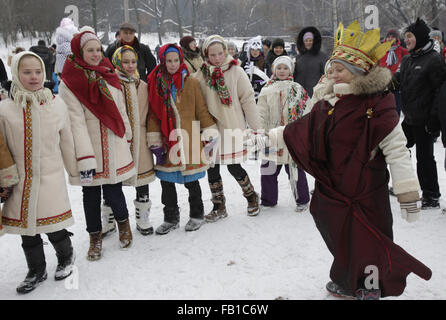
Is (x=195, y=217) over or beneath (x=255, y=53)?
beneath

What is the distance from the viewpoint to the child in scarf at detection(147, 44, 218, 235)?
11.6 feet

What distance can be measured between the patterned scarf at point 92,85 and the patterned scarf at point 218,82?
985 millimetres

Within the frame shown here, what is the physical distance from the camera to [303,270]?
3072 millimetres

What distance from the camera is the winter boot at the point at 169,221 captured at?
3.91 meters

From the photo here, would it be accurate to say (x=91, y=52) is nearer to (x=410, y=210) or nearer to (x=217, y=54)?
(x=217, y=54)

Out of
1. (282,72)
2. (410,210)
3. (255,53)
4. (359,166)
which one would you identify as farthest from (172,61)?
(255,53)

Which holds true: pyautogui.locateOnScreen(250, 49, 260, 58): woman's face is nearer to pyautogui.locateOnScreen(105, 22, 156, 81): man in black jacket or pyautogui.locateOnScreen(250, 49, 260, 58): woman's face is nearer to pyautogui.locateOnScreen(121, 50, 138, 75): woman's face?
pyautogui.locateOnScreen(105, 22, 156, 81): man in black jacket

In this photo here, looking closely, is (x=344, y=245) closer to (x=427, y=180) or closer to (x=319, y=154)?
(x=319, y=154)

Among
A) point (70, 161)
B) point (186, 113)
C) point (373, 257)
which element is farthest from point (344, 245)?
point (70, 161)

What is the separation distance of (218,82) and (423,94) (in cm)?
212

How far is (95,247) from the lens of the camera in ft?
11.2

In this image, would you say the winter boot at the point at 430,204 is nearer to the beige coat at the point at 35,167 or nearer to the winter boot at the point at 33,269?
the beige coat at the point at 35,167

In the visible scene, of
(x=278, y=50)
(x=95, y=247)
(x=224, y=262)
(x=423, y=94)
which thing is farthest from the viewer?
(x=278, y=50)
